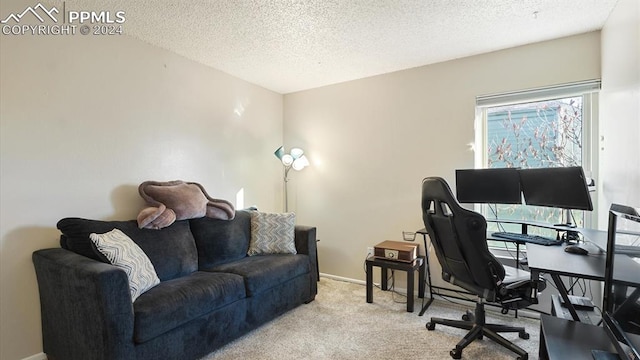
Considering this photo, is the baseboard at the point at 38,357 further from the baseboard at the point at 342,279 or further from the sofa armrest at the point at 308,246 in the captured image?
the baseboard at the point at 342,279

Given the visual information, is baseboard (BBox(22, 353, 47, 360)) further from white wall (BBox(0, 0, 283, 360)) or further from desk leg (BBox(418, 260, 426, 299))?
desk leg (BBox(418, 260, 426, 299))

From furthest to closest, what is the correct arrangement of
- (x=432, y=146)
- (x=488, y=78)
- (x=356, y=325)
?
(x=432, y=146), (x=488, y=78), (x=356, y=325)

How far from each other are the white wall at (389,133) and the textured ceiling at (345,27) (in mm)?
180

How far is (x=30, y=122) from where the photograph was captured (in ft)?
6.59

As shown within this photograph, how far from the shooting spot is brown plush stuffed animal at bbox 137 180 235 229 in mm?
Answer: 2400

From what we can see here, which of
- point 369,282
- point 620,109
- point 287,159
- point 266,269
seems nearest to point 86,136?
point 266,269

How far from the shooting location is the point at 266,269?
99.1 inches

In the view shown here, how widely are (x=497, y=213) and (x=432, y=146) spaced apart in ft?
2.92

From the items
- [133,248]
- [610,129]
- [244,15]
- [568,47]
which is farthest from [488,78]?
[133,248]

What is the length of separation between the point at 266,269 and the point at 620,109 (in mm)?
2714

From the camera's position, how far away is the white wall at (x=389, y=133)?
108 inches

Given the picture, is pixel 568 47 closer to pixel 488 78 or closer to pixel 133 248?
pixel 488 78

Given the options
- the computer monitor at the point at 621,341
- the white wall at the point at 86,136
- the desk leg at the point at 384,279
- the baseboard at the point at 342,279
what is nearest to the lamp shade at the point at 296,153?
the white wall at the point at 86,136

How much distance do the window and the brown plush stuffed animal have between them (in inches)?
103
